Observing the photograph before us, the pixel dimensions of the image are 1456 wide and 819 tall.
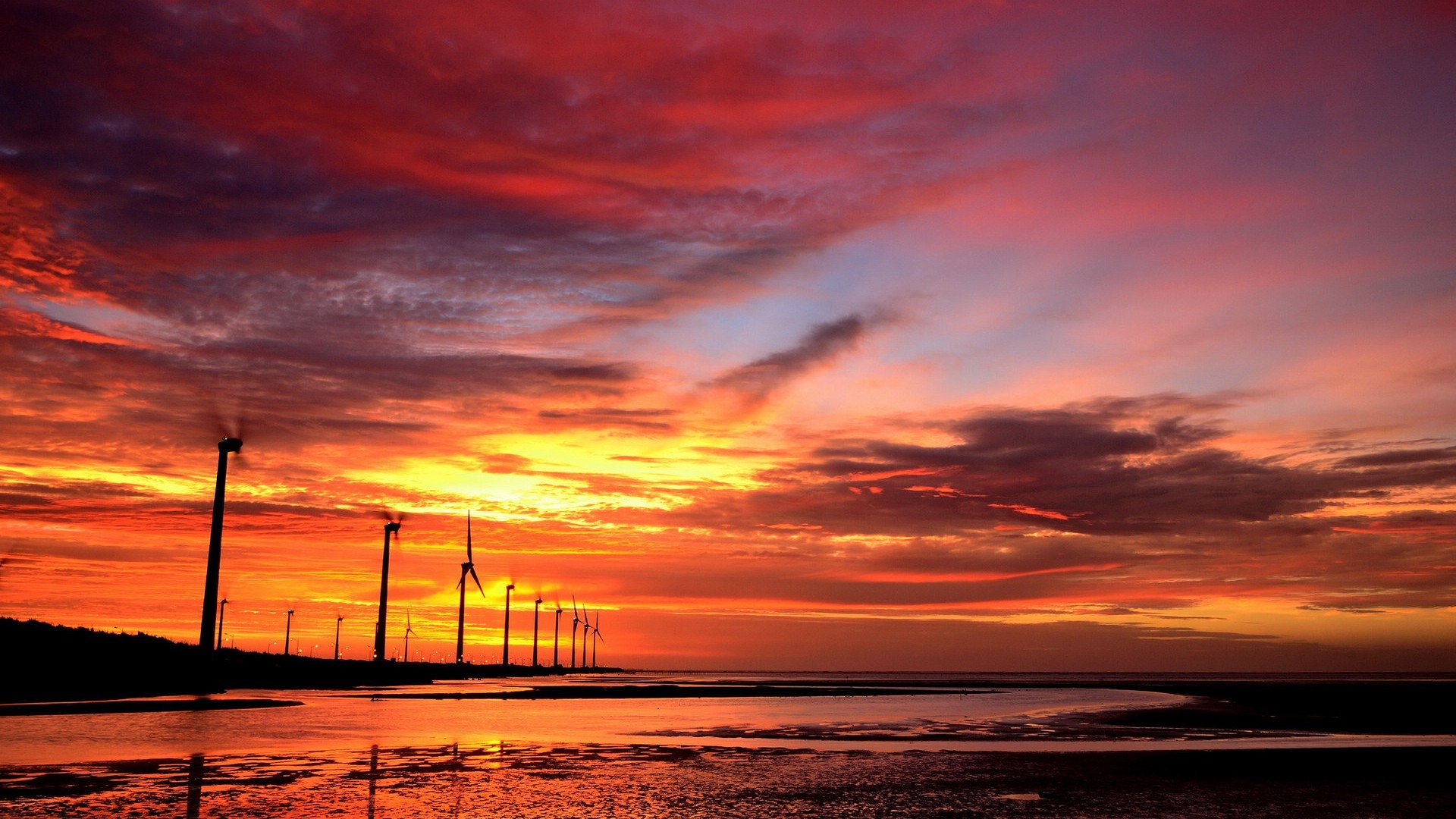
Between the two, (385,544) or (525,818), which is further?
(385,544)

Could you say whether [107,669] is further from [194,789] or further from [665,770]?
[665,770]

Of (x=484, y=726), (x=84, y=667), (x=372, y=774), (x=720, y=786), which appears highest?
(x=84, y=667)

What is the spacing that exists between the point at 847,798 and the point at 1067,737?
97.2ft

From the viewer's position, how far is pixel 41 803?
24.2 metres

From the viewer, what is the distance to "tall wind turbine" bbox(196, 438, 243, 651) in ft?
324

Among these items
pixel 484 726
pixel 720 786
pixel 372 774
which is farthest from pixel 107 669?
pixel 720 786

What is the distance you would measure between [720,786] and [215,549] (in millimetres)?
89383

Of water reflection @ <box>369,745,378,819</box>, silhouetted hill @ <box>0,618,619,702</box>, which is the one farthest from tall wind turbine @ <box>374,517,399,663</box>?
water reflection @ <box>369,745,378,819</box>

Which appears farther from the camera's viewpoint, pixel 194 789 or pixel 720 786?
pixel 720 786

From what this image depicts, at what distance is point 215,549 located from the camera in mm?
103250

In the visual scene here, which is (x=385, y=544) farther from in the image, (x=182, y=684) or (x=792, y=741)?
(x=792, y=741)

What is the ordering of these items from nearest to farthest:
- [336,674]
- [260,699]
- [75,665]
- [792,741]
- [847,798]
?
[847,798] < [792,741] < [260,699] < [75,665] < [336,674]

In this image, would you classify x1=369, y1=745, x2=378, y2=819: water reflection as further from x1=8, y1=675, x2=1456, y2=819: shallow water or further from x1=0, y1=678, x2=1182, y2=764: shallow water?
x1=0, y1=678, x2=1182, y2=764: shallow water

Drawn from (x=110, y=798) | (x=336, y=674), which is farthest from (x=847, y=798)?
(x=336, y=674)
